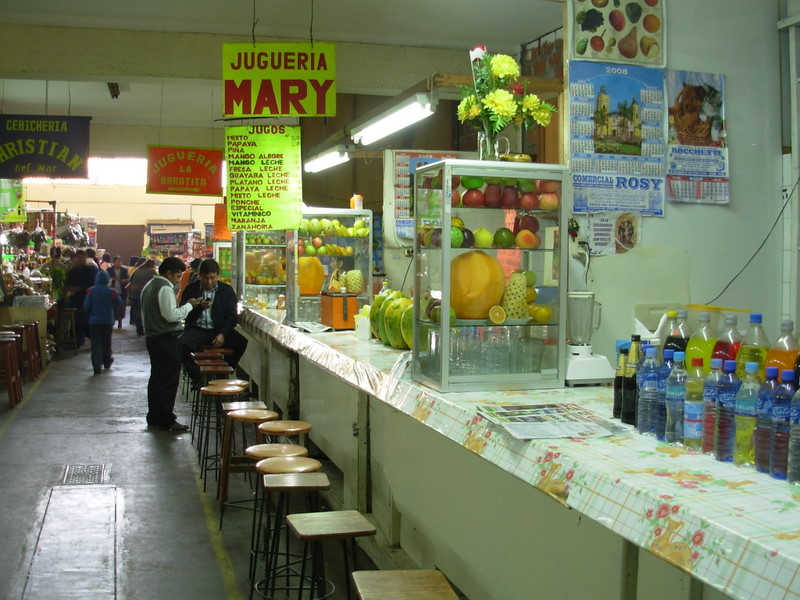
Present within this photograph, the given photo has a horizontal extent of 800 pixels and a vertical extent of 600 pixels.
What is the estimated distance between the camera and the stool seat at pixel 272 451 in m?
4.51

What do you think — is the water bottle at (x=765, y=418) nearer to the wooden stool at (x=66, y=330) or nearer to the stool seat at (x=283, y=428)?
the stool seat at (x=283, y=428)

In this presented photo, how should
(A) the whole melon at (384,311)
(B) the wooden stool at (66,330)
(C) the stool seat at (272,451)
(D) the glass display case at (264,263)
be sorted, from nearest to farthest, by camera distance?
1. (C) the stool seat at (272,451)
2. (A) the whole melon at (384,311)
3. (D) the glass display case at (264,263)
4. (B) the wooden stool at (66,330)

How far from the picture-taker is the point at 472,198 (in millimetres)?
3666

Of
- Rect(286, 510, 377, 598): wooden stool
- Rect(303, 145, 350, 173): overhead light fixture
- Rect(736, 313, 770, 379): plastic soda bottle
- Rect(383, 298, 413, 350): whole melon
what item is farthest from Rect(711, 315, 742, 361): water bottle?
Rect(303, 145, 350, 173): overhead light fixture

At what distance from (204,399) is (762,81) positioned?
5103 millimetres

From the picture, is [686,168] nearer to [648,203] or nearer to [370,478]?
[648,203]

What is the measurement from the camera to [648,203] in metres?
4.18

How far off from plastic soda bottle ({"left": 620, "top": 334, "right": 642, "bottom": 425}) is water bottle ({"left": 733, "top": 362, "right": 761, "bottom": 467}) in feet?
1.85

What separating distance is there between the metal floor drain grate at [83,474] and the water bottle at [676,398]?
5283 millimetres

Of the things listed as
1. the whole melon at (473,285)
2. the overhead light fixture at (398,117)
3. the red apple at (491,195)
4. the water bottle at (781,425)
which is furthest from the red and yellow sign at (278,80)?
the water bottle at (781,425)

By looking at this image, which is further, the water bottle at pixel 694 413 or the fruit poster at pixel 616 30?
the fruit poster at pixel 616 30

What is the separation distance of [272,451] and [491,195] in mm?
1896

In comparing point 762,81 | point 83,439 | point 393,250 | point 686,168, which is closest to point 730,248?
point 686,168

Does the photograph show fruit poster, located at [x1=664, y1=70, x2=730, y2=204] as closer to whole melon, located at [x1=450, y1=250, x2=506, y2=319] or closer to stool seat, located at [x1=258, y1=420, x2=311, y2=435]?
whole melon, located at [x1=450, y1=250, x2=506, y2=319]
